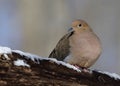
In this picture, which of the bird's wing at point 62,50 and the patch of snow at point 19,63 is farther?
the bird's wing at point 62,50

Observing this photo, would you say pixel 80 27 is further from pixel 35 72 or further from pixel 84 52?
pixel 35 72

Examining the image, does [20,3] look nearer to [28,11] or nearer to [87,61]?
[28,11]

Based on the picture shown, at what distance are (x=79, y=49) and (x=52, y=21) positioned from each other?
192 cm

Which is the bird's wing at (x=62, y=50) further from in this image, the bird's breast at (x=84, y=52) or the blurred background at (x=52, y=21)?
the blurred background at (x=52, y=21)

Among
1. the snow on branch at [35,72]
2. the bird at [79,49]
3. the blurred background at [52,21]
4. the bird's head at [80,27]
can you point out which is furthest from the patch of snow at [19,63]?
the blurred background at [52,21]

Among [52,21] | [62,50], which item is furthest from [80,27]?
[52,21]

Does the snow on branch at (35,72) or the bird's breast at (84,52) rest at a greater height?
the bird's breast at (84,52)

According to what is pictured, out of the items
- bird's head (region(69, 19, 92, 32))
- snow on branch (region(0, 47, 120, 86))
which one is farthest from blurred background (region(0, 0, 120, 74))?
snow on branch (region(0, 47, 120, 86))

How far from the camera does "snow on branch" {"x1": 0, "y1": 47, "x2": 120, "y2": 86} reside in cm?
214

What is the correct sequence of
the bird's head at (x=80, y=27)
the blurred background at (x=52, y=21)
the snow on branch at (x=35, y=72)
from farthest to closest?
the blurred background at (x=52, y=21)
the bird's head at (x=80, y=27)
the snow on branch at (x=35, y=72)

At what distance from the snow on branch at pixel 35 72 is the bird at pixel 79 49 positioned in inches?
20.1

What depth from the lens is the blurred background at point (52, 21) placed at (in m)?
4.54

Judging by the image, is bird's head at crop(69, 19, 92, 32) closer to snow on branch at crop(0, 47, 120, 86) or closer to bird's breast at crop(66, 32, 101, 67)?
bird's breast at crop(66, 32, 101, 67)

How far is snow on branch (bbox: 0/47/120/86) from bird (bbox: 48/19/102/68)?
51 centimetres
